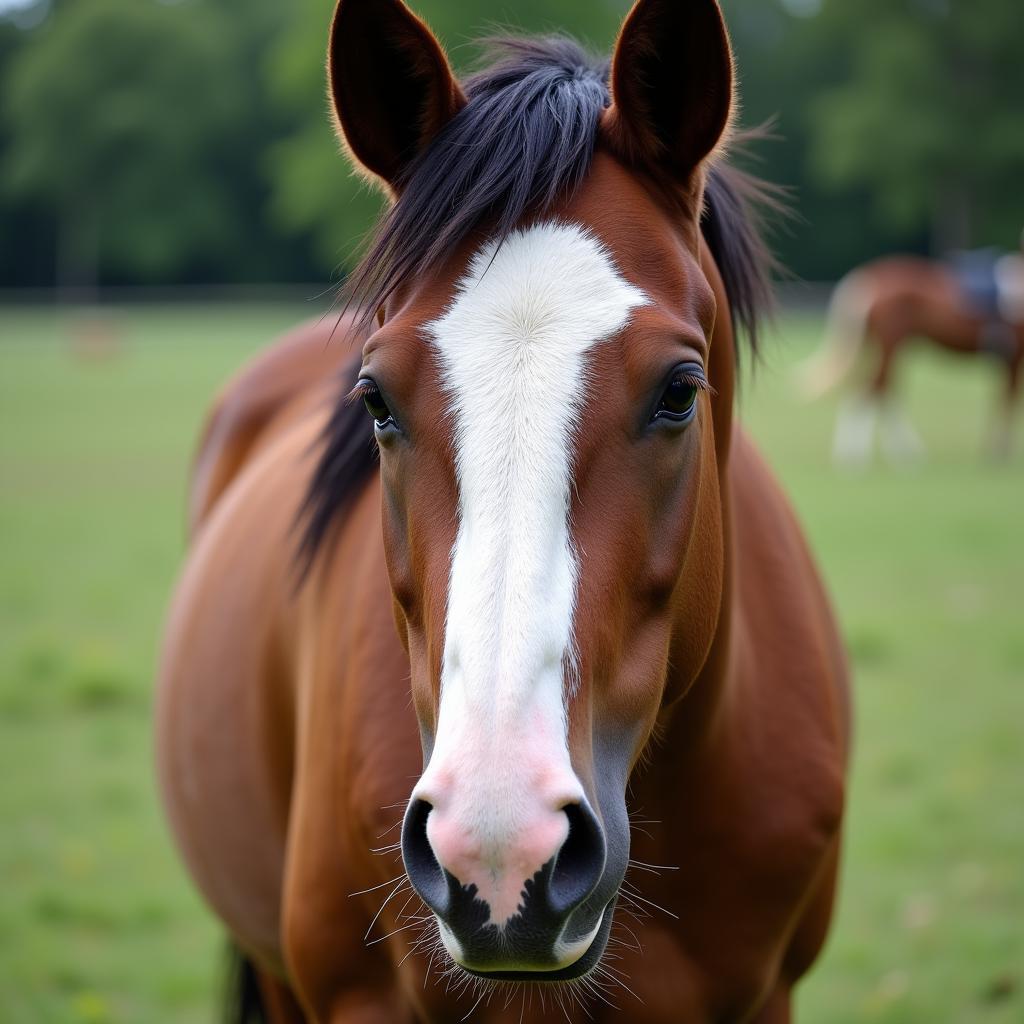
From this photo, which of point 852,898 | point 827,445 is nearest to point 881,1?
point 827,445

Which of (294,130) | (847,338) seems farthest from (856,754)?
(294,130)

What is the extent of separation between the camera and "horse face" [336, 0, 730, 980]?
135 cm

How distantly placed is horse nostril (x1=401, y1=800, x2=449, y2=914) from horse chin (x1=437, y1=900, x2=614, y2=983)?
0.06 metres

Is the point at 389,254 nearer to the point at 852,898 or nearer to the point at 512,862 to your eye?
the point at 512,862

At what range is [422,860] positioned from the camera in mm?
1420

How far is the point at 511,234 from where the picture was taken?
1.63 metres

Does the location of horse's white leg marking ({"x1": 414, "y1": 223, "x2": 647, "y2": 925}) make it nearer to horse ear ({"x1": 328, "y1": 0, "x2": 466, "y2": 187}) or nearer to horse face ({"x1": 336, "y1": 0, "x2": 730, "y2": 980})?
horse face ({"x1": 336, "y1": 0, "x2": 730, "y2": 980})

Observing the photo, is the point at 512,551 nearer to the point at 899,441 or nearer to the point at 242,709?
the point at 242,709

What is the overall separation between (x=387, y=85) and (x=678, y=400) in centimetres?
67

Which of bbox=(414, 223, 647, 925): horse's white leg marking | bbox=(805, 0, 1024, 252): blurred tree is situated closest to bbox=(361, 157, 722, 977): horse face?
bbox=(414, 223, 647, 925): horse's white leg marking

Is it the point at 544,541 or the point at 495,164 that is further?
the point at 495,164

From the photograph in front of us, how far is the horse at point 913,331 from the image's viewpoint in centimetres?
1401

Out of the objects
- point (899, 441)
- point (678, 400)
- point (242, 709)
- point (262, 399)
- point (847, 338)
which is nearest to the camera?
point (678, 400)

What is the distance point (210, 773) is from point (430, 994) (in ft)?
3.58
